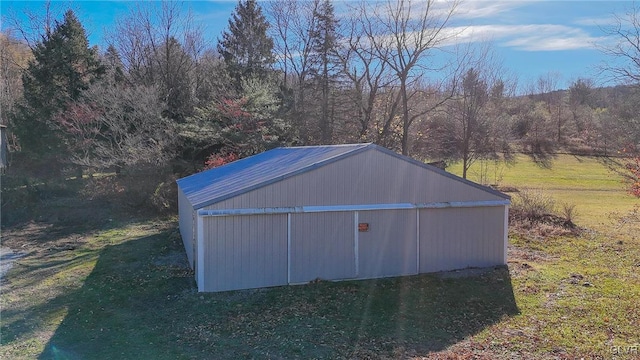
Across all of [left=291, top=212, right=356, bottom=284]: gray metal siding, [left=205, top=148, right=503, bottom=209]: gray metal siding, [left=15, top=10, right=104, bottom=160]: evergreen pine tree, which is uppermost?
[left=15, top=10, right=104, bottom=160]: evergreen pine tree

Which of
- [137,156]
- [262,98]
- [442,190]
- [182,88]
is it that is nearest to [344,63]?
[262,98]

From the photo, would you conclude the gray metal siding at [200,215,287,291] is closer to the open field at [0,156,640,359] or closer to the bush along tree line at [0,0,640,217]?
the open field at [0,156,640,359]

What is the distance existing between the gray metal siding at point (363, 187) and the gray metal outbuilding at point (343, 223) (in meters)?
0.02

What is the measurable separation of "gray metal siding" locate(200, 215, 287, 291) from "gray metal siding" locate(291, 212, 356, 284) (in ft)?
0.91

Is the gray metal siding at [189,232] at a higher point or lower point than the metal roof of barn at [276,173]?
lower

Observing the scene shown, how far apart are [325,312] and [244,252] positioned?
2.28 m

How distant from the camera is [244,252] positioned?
939cm

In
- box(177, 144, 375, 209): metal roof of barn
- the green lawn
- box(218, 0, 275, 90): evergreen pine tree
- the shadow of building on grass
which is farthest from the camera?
box(218, 0, 275, 90): evergreen pine tree

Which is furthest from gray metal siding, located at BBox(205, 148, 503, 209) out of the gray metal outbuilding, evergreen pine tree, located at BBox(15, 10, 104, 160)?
evergreen pine tree, located at BBox(15, 10, 104, 160)

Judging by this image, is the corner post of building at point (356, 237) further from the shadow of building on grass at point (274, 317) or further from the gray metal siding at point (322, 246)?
the shadow of building on grass at point (274, 317)

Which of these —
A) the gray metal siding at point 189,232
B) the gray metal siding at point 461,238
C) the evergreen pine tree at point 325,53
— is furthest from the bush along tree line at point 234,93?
the gray metal siding at point 461,238

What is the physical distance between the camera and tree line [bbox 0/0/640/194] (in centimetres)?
2195

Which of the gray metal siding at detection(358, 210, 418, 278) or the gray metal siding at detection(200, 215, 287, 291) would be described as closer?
the gray metal siding at detection(200, 215, 287, 291)

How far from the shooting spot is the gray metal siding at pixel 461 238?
10773mm
